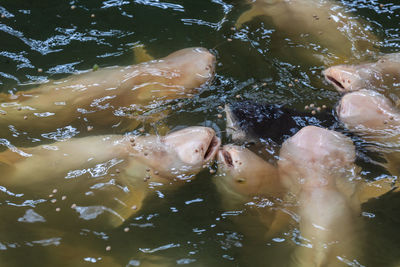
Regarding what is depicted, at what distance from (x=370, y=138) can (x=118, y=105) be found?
2.27 metres

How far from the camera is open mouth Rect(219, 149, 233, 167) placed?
3754 mm

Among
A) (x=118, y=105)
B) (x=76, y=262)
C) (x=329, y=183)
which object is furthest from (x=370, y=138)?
(x=76, y=262)

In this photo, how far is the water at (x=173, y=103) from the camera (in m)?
3.24

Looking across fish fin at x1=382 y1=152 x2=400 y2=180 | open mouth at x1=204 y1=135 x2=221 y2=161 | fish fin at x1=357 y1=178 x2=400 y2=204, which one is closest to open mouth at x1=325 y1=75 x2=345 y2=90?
fish fin at x1=382 y1=152 x2=400 y2=180

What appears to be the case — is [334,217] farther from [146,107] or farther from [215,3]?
[215,3]

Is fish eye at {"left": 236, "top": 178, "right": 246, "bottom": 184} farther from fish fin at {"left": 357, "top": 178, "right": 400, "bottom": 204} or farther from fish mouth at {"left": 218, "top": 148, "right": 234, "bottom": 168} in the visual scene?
fish fin at {"left": 357, "top": 178, "right": 400, "bottom": 204}

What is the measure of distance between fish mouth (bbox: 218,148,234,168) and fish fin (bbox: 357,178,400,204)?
3.42ft

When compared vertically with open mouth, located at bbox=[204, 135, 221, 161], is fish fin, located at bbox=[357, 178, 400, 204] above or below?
below

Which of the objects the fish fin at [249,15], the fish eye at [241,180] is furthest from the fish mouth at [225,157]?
the fish fin at [249,15]

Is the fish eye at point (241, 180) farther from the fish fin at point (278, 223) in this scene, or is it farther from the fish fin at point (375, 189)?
the fish fin at point (375, 189)

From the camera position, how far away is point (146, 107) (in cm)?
429

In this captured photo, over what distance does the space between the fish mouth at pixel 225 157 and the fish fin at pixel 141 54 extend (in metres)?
1.55

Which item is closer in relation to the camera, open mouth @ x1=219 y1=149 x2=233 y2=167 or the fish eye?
the fish eye

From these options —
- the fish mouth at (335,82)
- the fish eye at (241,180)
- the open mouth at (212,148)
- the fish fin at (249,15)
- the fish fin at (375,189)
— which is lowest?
the fish fin at (375,189)
